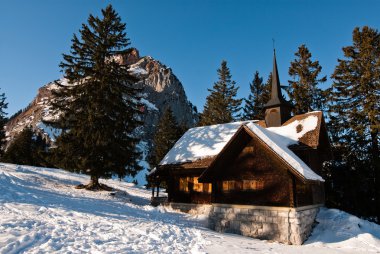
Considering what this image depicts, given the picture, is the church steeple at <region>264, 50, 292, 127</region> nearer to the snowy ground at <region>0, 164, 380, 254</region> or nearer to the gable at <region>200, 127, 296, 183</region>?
the gable at <region>200, 127, 296, 183</region>

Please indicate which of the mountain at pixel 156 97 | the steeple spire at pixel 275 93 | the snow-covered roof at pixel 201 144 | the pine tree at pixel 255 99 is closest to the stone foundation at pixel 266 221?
the snow-covered roof at pixel 201 144

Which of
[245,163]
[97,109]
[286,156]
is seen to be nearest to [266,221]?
[245,163]

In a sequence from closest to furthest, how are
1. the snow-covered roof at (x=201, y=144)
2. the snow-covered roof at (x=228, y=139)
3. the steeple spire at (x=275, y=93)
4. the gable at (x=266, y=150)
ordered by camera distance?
the gable at (x=266, y=150) < the snow-covered roof at (x=228, y=139) < the snow-covered roof at (x=201, y=144) < the steeple spire at (x=275, y=93)

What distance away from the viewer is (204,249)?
818 centimetres

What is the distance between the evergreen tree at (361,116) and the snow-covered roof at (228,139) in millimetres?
8321

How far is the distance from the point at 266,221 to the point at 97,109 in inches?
592

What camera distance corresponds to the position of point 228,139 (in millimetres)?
20859

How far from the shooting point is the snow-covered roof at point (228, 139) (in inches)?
540

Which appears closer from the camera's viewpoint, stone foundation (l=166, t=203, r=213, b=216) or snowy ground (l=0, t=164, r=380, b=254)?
snowy ground (l=0, t=164, r=380, b=254)

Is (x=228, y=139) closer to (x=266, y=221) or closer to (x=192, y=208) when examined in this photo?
(x=192, y=208)

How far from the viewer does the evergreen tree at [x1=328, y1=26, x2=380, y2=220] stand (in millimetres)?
22547

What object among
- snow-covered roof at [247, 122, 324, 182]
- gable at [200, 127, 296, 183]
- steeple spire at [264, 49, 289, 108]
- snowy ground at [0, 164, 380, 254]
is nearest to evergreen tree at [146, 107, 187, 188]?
steeple spire at [264, 49, 289, 108]

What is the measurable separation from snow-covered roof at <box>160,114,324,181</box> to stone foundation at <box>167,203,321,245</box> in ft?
7.29

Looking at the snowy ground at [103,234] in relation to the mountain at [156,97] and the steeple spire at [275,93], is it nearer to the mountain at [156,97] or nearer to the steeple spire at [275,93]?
the steeple spire at [275,93]
